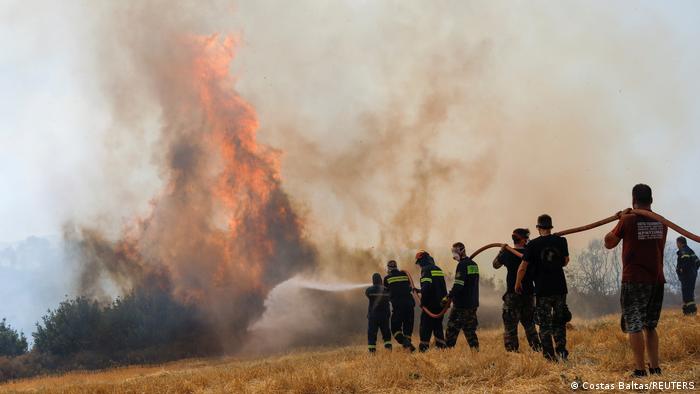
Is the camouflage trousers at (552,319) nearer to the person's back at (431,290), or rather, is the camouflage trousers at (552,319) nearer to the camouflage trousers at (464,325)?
the camouflage trousers at (464,325)

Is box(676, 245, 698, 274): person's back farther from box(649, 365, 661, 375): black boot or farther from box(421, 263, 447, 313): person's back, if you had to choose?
box(649, 365, 661, 375): black boot

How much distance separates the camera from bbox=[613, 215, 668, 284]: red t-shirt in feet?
24.8

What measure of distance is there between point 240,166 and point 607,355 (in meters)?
28.6

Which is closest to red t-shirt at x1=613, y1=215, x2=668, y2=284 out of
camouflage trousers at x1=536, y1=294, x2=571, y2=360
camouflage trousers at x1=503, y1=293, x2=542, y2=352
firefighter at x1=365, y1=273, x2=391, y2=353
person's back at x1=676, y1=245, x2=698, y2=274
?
camouflage trousers at x1=536, y1=294, x2=571, y2=360

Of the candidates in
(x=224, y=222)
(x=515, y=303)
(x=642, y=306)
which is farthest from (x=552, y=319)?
(x=224, y=222)

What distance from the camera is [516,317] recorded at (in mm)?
10633

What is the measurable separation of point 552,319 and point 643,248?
7.44ft

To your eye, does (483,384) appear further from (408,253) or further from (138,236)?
(138,236)

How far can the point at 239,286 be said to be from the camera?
3409cm

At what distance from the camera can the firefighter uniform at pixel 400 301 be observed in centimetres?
1491

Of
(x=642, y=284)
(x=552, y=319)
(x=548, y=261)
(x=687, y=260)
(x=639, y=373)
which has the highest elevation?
(x=687, y=260)

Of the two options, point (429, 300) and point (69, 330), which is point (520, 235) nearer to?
point (429, 300)

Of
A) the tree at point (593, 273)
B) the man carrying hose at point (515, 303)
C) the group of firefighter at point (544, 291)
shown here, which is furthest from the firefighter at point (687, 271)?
the tree at point (593, 273)

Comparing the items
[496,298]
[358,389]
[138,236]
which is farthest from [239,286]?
[358,389]
